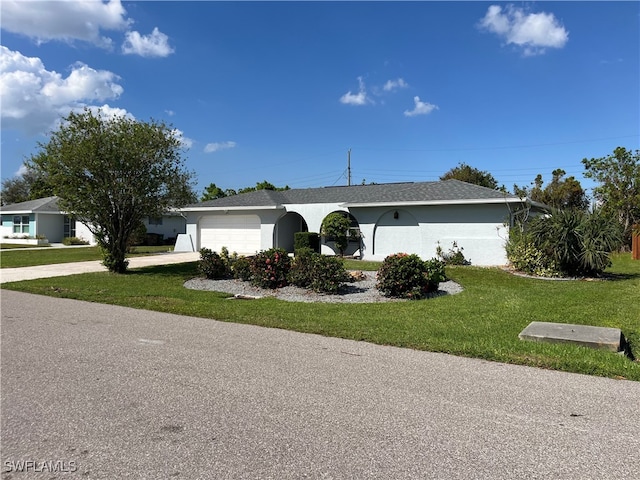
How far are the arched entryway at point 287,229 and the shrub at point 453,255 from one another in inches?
321

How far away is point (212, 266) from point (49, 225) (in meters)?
28.1

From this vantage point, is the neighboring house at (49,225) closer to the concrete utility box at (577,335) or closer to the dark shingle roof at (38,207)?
the dark shingle roof at (38,207)

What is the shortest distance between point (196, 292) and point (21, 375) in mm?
6969

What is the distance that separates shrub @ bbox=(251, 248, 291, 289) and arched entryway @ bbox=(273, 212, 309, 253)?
36.3ft

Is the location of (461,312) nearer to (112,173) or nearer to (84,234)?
(112,173)

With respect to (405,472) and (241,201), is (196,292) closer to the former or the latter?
(405,472)

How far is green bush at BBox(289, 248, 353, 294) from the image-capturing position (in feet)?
36.2

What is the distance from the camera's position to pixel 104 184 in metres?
15.0

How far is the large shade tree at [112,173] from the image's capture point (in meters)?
14.5

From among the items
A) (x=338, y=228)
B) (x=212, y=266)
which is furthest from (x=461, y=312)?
(x=338, y=228)

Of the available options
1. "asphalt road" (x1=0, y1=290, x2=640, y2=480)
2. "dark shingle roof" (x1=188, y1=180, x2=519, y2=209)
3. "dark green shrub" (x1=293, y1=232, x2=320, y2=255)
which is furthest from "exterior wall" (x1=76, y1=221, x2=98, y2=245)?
"asphalt road" (x1=0, y1=290, x2=640, y2=480)

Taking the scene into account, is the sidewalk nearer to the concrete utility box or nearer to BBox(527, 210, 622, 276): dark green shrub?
the concrete utility box

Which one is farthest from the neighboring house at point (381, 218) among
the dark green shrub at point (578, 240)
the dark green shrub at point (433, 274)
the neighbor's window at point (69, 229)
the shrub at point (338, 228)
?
the neighbor's window at point (69, 229)

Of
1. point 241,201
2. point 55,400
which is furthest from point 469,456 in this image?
point 241,201
